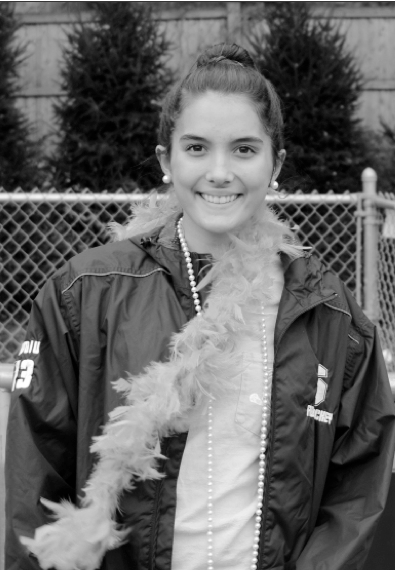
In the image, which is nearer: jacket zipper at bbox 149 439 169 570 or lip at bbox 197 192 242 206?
jacket zipper at bbox 149 439 169 570

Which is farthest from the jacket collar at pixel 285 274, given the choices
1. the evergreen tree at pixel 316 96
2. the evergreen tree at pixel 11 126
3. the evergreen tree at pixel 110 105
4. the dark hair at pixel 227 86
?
the evergreen tree at pixel 11 126

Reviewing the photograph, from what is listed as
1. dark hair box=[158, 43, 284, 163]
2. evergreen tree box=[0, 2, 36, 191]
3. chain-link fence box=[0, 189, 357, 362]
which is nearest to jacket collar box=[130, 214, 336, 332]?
dark hair box=[158, 43, 284, 163]

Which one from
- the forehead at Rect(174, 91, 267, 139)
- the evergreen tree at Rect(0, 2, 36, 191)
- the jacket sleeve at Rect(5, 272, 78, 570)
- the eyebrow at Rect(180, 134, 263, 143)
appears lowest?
the jacket sleeve at Rect(5, 272, 78, 570)

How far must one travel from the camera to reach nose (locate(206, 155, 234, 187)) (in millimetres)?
1598

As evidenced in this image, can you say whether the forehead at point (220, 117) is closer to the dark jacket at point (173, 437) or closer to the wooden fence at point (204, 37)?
the dark jacket at point (173, 437)

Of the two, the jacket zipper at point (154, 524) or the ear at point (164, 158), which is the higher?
the ear at point (164, 158)

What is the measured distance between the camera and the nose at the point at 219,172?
1.60 meters

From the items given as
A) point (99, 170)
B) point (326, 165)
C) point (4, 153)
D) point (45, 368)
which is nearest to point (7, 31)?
point (4, 153)

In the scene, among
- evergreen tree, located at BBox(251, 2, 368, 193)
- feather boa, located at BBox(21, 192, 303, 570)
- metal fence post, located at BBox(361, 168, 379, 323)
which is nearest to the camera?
feather boa, located at BBox(21, 192, 303, 570)

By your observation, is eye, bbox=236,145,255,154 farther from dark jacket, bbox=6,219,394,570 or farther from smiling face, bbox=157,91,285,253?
dark jacket, bbox=6,219,394,570

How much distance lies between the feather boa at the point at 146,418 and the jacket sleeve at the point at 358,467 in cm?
25

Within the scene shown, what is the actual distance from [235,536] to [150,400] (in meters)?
0.32

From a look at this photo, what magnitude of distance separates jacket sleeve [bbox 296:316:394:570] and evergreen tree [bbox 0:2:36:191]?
4.25m

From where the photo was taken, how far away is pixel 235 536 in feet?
5.06
